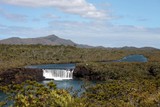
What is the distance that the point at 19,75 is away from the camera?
9119 cm

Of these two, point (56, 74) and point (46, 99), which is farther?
point (56, 74)

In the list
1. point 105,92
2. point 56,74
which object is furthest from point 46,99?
point 56,74

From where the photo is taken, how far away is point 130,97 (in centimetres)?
4253

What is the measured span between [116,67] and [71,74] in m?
13.6

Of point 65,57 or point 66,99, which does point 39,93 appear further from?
point 65,57

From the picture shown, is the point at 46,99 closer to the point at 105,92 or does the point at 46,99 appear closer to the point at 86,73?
the point at 105,92

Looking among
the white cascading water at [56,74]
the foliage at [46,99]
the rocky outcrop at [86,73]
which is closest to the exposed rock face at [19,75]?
the white cascading water at [56,74]

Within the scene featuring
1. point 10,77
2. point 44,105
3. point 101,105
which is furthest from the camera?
point 10,77

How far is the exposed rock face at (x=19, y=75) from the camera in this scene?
88938 millimetres

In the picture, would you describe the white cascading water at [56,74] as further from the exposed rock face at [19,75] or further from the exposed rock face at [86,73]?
the exposed rock face at [19,75]

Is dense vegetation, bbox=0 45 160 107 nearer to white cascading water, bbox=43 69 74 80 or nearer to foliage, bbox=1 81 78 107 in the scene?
foliage, bbox=1 81 78 107

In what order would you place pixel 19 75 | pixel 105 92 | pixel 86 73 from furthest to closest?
pixel 86 73, pixel 19 75, pixel 105 92

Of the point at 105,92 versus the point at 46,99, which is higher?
the point at 46,99

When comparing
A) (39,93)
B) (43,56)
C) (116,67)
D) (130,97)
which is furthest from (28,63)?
(39,93)
